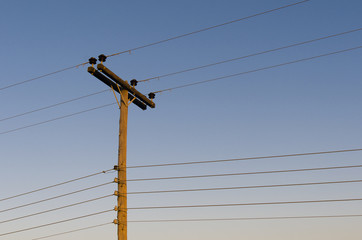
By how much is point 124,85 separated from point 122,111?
102 centimetres

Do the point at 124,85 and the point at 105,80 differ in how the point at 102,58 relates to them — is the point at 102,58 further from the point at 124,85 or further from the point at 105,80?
the point at 124,85

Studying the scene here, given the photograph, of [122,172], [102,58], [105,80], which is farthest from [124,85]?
[122,172]

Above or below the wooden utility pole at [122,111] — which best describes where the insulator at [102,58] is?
above

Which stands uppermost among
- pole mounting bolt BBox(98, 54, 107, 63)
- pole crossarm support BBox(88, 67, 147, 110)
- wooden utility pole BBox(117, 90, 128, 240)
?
pole mounting bolt BBox(98, 54, 107, 63)

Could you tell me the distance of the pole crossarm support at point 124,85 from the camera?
44.1ft

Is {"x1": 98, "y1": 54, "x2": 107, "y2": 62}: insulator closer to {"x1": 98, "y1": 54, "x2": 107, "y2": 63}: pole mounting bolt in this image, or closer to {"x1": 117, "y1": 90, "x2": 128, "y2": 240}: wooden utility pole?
{"x1": 98, "y1": 54, "x2": 107, "y2": 63}: pole mounting bolt

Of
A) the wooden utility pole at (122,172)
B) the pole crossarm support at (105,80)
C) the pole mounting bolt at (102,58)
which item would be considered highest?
the pole mounting bolt at (102,58)

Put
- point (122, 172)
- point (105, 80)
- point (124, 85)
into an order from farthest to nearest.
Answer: point (124, 85) < point (105, 80) < point (122, 172)

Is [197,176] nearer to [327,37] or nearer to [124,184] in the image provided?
[124,184]

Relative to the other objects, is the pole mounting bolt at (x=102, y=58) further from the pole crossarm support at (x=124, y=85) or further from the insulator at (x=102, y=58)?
the pole crossarm support at (x=124, y=85)

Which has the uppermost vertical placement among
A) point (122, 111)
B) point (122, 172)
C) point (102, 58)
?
point (102, 58)

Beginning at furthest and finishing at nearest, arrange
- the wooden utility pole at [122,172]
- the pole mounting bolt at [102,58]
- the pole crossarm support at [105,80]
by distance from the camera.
→ the pole mounting bolt at [102,58], the pole crossarm support at [105,80], the wooden utility pole at [122,172]

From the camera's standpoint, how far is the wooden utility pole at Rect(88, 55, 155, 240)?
11883 millimetres

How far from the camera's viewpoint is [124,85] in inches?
549
